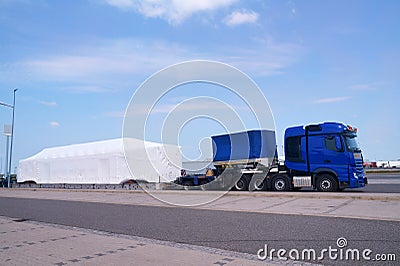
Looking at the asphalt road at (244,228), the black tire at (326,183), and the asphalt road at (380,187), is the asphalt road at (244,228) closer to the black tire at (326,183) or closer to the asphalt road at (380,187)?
the black tire at (326,183)

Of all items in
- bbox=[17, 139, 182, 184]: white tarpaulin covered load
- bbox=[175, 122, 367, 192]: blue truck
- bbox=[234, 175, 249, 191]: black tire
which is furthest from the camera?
bbox=[17, 139, 182, 184]: white tarpaulin covered load

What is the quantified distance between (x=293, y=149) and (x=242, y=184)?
386 centimetres

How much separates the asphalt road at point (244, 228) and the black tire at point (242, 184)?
8.48 m

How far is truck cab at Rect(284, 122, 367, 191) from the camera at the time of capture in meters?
17.6

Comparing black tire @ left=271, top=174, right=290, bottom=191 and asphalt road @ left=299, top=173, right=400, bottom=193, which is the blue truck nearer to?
black tire @ left=271, top=174, right=290, bottom=191

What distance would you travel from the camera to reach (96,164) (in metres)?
32.8

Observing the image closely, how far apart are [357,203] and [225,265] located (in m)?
9.09

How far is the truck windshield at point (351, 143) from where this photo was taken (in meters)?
17.8

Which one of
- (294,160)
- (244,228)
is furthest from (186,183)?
(244,228)

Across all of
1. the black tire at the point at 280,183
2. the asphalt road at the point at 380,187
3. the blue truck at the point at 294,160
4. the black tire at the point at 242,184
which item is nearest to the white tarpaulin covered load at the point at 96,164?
the blue truck at the point at 294,160

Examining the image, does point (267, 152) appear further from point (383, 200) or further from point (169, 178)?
point (169, 178)

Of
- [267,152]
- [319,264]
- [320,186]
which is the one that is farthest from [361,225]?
[267,152]

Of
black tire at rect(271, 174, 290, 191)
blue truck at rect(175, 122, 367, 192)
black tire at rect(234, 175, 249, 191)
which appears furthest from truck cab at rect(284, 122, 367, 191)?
black tire at rect(234, 175, 249, 191)

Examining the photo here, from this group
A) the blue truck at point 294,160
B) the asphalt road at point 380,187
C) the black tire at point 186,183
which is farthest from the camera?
the black tire at point 186,183
